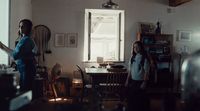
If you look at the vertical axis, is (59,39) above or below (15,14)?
below

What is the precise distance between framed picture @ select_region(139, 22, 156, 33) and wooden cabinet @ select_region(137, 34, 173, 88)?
7.1 inches

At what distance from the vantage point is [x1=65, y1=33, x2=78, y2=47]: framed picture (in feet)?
27.0

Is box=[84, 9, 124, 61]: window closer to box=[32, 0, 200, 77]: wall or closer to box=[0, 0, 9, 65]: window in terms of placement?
box=[32, 0, 200, 77]: wall

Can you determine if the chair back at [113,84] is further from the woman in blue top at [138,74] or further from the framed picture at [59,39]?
the framed picture at [59,39]

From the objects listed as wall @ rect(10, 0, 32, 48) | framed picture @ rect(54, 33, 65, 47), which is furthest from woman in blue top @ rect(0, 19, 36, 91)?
framed picture @ rect(54, 33, 65, 47)

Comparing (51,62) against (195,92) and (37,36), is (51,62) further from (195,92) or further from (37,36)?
(195,92)

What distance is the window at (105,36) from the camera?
8336mm

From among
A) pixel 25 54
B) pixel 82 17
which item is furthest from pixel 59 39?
pixel 25 54

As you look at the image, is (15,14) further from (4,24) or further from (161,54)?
(161,54)

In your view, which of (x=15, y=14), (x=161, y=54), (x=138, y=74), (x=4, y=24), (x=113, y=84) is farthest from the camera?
(x=161, y=54)

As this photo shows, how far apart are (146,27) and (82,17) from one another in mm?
1638

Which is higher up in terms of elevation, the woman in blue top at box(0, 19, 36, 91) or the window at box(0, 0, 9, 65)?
the window at box(0, 0, 9, 65)

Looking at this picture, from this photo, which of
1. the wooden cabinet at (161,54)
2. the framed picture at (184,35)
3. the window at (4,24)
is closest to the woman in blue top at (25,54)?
the window at (4,24)

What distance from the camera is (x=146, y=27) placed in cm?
834
